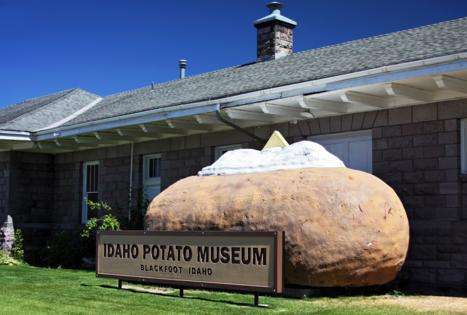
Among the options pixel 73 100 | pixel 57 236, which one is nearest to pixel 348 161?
pixel 57 236

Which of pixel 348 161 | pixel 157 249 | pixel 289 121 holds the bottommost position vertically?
pixel 157 249

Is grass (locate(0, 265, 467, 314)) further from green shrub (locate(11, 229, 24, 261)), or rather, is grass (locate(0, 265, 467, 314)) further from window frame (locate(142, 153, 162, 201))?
green shrub (locate(11, 229, 24, 261))

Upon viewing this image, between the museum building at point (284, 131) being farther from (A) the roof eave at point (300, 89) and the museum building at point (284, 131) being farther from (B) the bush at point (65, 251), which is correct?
(B) the bush at point (65, 251)

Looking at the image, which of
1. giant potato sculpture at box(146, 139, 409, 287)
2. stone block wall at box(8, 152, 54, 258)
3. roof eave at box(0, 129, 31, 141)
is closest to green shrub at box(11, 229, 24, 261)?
stone block wall at box(8, 152, 54, 258)

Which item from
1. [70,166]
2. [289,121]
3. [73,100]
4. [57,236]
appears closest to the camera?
[289,121]

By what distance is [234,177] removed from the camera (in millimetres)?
10578

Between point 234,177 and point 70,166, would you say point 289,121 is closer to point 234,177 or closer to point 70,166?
point 234,177

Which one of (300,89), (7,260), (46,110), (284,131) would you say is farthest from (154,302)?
(46,110)

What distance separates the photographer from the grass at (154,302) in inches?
327

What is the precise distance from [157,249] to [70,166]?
9.61 m

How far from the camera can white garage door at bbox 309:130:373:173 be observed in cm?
1200

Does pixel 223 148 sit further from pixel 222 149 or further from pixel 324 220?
pixel 324 220

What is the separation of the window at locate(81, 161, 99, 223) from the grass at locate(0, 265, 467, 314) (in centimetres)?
695

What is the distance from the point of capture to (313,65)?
46.5 feet
